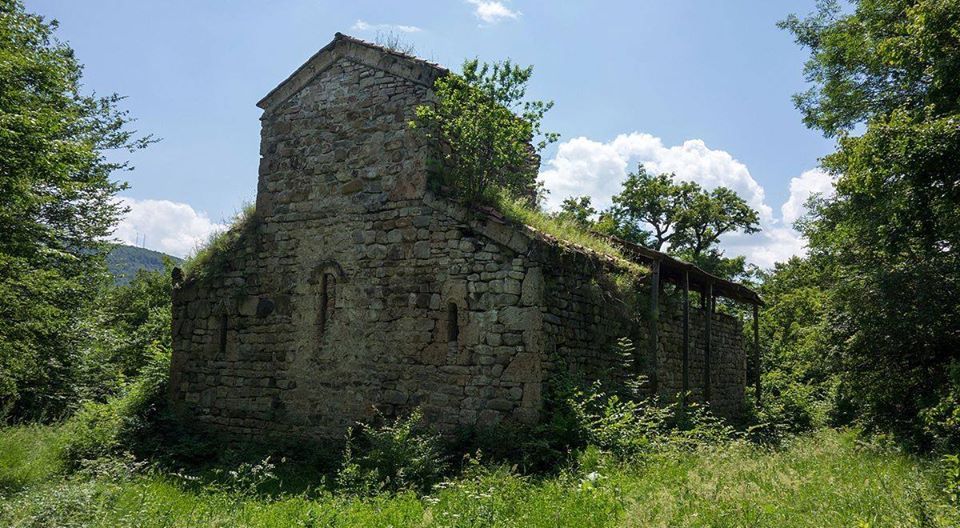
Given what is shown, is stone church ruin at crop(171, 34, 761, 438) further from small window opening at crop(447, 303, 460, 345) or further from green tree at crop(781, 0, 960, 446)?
green tree at crop(781, 0, 960, 446)

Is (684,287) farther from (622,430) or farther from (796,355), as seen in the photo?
(796,355)

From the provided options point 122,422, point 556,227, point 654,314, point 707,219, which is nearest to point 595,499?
point 556,227

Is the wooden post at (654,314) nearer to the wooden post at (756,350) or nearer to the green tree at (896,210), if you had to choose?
the green tree at (896,210)

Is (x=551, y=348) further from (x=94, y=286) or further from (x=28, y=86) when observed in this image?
(x=94, y=286)

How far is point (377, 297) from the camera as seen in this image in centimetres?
1042

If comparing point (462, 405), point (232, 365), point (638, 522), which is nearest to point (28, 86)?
point (232, 365)

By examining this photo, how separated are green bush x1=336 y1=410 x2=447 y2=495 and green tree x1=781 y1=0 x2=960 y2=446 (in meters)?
5.96

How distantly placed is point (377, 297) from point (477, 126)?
3.03m

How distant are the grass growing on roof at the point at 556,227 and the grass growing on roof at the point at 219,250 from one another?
4.83 m

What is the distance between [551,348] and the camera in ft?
30.5

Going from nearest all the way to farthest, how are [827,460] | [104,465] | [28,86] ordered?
[827,460] < [104,465] < [28,86]

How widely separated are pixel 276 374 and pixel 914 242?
1080cm

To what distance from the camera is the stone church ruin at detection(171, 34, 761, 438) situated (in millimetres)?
9328

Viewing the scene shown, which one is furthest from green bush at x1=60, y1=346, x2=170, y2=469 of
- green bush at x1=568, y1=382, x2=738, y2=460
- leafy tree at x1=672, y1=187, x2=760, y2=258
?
leafy tree at x1=672, y1=187, x2=760, y2=258
